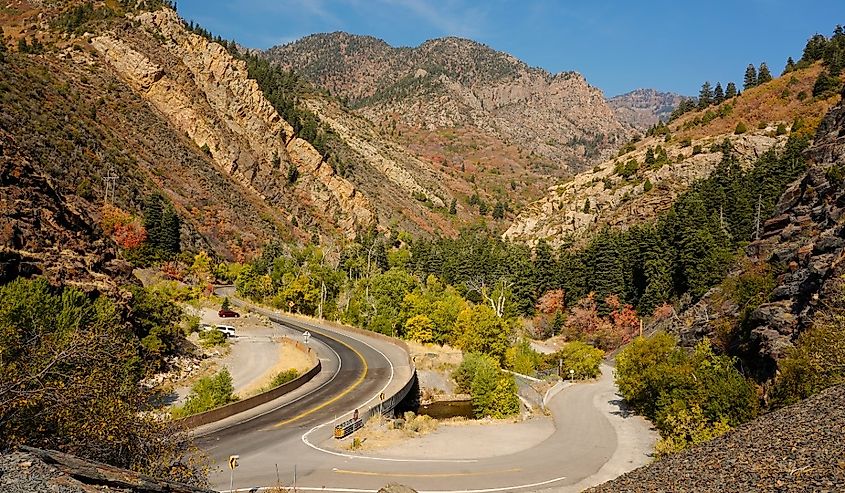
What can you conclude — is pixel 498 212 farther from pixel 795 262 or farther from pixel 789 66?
pixel 795 262

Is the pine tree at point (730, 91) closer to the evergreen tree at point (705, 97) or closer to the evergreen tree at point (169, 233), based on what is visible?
the evergreen tree at point (705, 97)

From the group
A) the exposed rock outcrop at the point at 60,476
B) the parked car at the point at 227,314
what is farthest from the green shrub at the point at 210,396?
the parked car at the point at 227,314

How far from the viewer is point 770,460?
1255 cm

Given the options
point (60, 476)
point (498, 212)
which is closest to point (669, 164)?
point (498, 212)

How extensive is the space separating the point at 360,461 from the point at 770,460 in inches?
606

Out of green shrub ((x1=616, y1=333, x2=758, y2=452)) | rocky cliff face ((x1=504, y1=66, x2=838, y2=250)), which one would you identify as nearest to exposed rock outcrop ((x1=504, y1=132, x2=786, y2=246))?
rocky cliff face ((x1=504, y1=66, x2=838, y2=250))

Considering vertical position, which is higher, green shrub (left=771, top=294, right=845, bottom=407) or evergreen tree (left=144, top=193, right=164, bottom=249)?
evergreen tree (left=144, top=193, right=164, bottom=249)

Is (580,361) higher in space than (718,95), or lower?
lower

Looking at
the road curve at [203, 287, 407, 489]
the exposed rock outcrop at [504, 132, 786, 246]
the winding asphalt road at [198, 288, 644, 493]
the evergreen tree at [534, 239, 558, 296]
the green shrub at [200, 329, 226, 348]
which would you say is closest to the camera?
the winding asphalt road at [198, 288, 644, 493]

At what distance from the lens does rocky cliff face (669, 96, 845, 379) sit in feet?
84.9

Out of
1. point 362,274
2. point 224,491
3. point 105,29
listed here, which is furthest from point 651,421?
point 105,29

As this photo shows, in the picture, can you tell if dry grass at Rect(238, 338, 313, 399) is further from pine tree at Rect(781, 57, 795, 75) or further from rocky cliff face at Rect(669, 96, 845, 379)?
pine tree at Rect(781, 57, 795, 75)

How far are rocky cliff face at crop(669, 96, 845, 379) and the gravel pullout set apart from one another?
10.8 meters

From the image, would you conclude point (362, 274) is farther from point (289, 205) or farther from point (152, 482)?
point (152, 482)
